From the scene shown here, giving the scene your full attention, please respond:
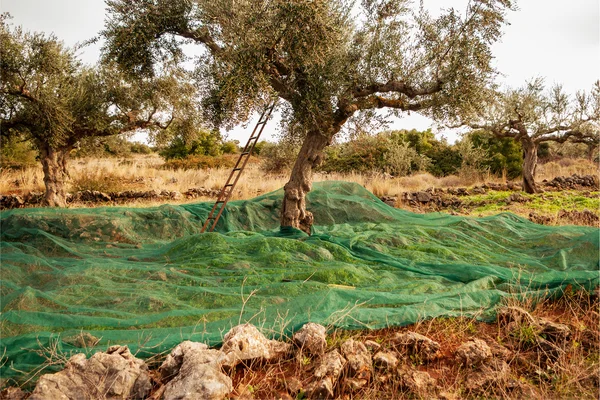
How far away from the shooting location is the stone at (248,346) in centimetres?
349

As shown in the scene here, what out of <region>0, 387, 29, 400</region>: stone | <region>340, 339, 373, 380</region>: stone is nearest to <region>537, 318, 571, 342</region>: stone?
<region>340, 339, 373, 380</region>: stone

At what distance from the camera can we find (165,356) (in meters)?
3.65

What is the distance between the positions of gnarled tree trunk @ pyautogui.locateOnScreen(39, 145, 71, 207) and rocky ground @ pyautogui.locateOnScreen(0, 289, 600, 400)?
1161 cm

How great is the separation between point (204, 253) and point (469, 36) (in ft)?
19.2

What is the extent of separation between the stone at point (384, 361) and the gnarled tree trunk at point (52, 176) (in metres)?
12.7

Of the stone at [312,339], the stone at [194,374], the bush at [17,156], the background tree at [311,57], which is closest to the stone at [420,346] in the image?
the stone at [312,339]

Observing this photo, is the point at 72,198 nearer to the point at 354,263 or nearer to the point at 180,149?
the point at 354,263

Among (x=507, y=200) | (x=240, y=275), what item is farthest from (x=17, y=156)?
(x=507, y=200)

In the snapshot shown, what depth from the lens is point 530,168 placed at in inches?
672

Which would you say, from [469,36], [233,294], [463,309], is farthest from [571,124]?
[233,294]

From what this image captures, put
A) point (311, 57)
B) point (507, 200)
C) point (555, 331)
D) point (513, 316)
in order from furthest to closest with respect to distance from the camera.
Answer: point (507, 200) → point (311, 57) → point (513, 316) → point (555, 331)

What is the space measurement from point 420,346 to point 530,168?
Answer: 611 inches

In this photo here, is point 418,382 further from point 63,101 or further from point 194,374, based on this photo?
point 63,101

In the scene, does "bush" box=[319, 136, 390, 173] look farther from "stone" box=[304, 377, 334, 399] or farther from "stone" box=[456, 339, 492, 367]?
"stone" box=[304, 377, 334, 399]
